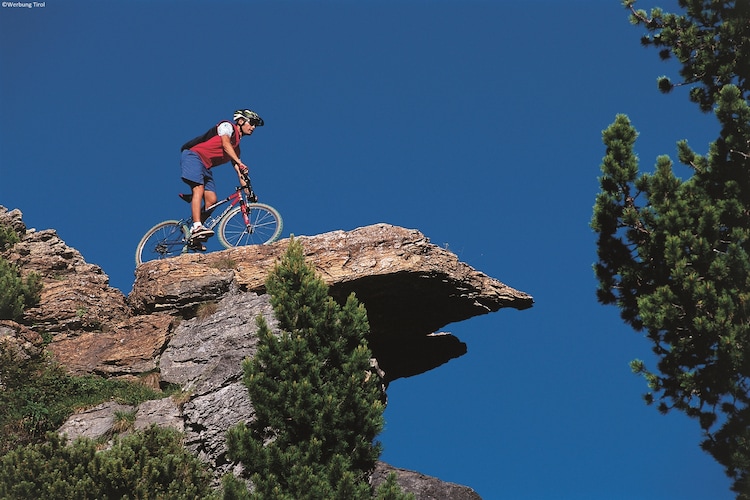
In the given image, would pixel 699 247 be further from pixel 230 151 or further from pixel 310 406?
pixel 230 151

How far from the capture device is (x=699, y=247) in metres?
15.8

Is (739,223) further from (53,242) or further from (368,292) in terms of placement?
(53,242)

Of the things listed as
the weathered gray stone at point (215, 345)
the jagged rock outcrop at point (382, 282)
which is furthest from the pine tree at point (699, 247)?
the weathered gray stone at point (215, 345)

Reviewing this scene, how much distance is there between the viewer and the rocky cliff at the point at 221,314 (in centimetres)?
1855

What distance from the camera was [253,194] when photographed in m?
22.3

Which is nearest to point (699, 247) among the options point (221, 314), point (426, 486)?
point (426, 486)

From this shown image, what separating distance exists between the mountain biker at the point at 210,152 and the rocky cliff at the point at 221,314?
173 cm

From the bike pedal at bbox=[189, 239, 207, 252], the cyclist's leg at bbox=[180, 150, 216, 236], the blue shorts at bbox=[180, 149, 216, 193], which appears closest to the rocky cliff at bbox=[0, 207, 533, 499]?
the bike pedal at bbox=[189, 239, 207, 252]

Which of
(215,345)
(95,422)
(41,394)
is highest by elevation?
(215,345)

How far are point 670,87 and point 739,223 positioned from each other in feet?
10.9

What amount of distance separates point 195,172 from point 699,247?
1193cm

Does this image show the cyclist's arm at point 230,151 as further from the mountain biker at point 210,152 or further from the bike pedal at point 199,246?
the bike pedal at point 199,246

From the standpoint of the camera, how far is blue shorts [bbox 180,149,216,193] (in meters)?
22.9

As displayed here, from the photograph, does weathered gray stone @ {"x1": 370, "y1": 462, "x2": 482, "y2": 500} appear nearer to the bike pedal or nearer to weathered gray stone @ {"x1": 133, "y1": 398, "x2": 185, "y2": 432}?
weathered gray stone @ {"x1": 133, "y1": 398, "x2": 185, "y2": 432}
